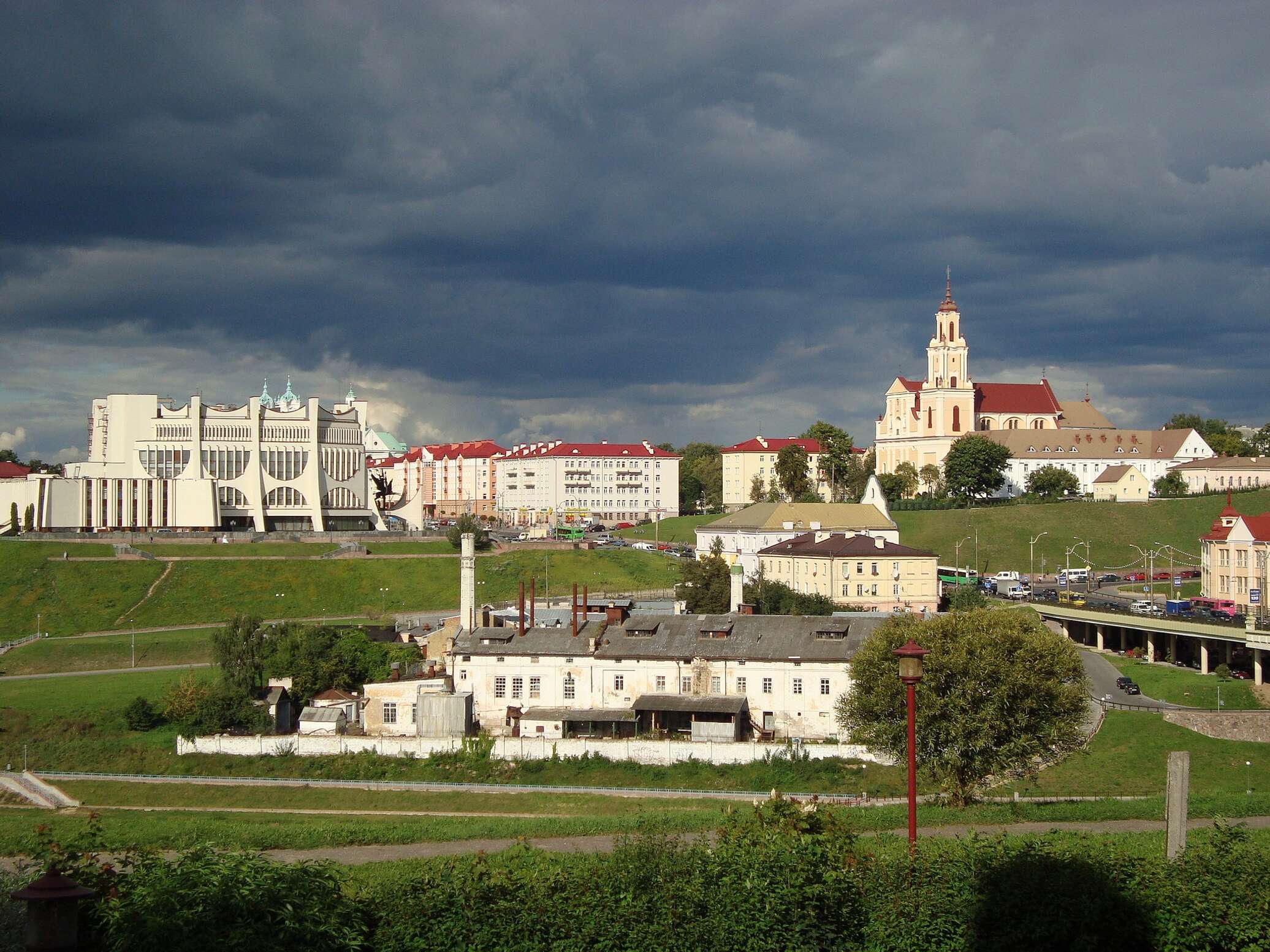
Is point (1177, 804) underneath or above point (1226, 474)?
underneath

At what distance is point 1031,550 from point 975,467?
29.0m

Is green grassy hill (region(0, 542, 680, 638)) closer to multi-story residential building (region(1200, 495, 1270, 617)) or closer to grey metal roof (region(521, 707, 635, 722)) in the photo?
grey metal roof (region(521, 707, 635, 722))

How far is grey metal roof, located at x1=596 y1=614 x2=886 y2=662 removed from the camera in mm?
53281

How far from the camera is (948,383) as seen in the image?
17075 centimetres

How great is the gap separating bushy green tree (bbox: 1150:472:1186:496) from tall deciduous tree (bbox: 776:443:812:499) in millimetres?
44184

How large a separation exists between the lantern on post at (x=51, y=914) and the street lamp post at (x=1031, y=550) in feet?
330

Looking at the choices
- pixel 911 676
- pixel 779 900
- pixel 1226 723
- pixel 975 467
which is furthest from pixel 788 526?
pixel 911 676

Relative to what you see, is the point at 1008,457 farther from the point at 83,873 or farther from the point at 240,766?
the point at 83,873

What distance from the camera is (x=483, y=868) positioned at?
76.6ft

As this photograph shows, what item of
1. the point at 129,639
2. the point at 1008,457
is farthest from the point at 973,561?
the point at 129,639

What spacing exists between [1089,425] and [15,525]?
13950cm

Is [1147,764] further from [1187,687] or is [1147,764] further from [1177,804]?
[1177,804]

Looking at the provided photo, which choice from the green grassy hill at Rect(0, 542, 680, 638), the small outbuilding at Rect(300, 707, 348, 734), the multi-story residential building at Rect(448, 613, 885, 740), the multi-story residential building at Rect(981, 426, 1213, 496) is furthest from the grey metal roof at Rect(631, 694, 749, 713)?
the multi-story residential building at Rect(981, 426, 1213, 496)

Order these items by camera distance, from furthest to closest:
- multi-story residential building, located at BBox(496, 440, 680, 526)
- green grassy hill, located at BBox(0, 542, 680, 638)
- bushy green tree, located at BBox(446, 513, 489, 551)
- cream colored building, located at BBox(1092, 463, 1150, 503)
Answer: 1. multi-story residential building, located at BBox(496, 440, 680, 526)
2. cream colored building, located at BBox(1092, 463, 1150, 503)
3. bushy green tree, located at BBox(446, 513, 489, 551)
4. green grassy hill, located at BBox(0, 542, 680, 638)
